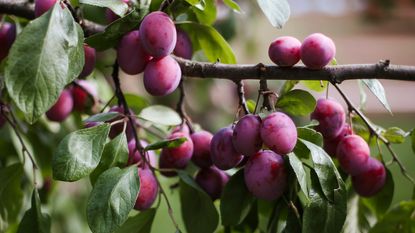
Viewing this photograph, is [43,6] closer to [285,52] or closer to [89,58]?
[89,58]

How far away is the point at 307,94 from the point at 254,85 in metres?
1.46

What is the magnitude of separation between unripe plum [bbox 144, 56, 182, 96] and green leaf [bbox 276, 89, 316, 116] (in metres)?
0.11

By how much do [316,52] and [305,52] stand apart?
0.04 ft

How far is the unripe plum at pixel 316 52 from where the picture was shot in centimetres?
62

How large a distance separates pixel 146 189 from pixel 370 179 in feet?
0.83

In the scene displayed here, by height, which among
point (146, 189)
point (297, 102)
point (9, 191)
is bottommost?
point (9, 191)

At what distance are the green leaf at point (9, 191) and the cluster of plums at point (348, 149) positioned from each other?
0.35m

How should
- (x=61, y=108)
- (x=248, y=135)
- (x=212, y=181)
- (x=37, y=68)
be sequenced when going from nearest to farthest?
(x=37, y=68) < (x=248, y=135) < (x=212, y=181) < (x=61, y=108)

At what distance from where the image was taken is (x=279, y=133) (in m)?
0.59

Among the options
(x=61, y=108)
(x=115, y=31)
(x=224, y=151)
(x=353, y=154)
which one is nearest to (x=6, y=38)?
(x=61, y=108)

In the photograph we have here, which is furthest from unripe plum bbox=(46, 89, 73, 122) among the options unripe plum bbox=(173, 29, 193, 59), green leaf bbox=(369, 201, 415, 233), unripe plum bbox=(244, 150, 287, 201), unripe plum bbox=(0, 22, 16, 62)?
green leaf bbox=(369, 201, 415, 233)

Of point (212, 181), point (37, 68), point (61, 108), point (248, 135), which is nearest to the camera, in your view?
point (37, 68)

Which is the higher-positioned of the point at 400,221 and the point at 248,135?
the point at 248,135

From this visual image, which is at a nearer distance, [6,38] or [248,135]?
[248,135]
